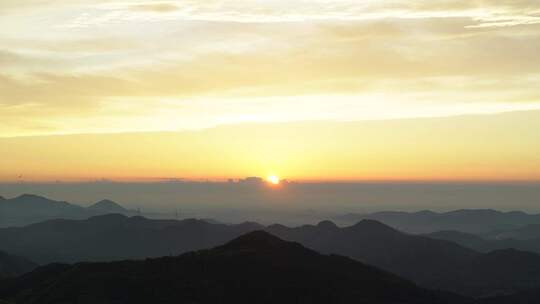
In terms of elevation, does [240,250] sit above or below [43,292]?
above

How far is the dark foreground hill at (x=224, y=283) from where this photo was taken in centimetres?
15725

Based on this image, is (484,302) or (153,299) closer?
(153,299)

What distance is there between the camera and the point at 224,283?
16688cm

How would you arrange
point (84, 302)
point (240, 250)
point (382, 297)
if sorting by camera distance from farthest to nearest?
point (240, 250) < point (382, 297) < point (84, 302)

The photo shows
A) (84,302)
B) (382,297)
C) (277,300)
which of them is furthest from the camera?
(382,297)

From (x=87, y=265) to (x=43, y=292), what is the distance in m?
17.2

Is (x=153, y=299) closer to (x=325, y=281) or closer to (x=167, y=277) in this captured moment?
(x=167, y=277)

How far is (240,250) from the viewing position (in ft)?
646

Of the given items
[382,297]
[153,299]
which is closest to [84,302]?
[153,299]

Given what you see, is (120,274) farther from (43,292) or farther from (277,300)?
(277,300)

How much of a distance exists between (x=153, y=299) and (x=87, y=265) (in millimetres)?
35790

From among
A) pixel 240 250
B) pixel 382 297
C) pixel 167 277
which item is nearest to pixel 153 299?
pixel 167 277

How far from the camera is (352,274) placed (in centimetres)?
18862

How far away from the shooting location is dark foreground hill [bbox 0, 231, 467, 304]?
157250 mm
